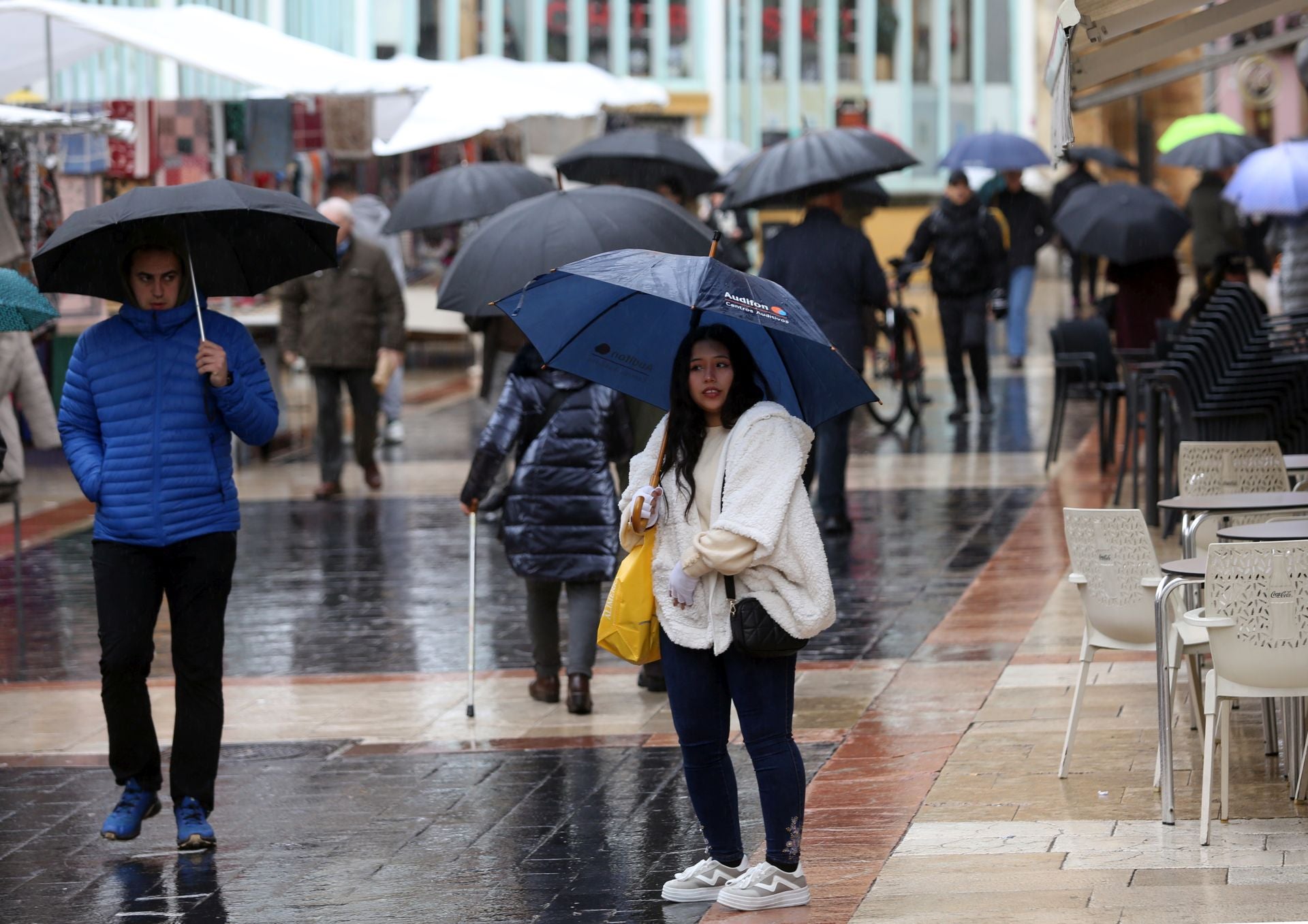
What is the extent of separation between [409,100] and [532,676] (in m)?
9.56

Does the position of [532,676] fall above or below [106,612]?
below

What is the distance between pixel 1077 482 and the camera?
47.5 feet

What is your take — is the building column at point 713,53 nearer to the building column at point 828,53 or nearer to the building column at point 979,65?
the building column at point 828,53

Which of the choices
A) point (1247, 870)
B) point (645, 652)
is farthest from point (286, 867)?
point (1247, 870)

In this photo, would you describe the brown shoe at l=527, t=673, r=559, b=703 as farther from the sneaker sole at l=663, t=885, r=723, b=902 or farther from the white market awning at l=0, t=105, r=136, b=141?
the white market awning at l=0, t=105, r=136, b=141

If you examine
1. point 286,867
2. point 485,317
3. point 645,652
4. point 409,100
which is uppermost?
point 409,100

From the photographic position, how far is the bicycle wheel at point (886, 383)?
1855 centimetres

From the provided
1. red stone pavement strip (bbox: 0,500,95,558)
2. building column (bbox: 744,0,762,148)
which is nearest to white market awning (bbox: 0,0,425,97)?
red stone pavement strip (bbox: 0,500,95,558)

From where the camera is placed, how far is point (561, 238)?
8852 millimetres

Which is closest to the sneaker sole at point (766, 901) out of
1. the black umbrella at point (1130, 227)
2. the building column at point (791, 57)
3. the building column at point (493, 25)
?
the black umbrella at point (1130, 227)

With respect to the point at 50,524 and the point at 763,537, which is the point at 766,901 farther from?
the point at 50,524

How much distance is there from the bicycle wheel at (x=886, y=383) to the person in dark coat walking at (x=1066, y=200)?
249cm

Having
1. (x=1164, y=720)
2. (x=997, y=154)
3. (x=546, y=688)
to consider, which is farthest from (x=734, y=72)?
(x=1164, y=720)

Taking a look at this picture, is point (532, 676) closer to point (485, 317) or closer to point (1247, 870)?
point (485, 317)
